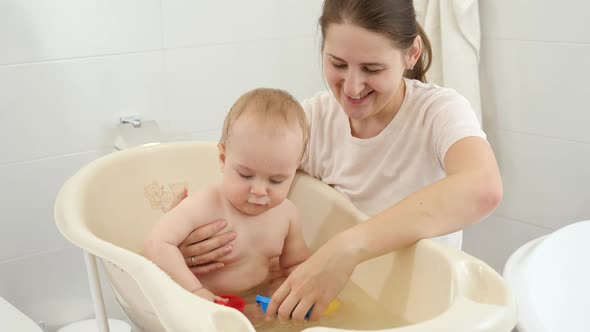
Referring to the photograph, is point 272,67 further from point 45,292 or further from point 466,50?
point 45,292

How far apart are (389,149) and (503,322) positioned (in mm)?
568

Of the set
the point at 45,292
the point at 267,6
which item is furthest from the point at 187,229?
the point at 267,6

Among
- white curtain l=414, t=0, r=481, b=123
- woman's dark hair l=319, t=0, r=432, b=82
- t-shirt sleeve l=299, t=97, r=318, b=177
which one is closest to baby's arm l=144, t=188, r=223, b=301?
t-shirt sleeve l=299, t=97, r=318, b=177

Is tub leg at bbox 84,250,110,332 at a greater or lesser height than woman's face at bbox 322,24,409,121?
lesser

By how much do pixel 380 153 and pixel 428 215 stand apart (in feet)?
1.07

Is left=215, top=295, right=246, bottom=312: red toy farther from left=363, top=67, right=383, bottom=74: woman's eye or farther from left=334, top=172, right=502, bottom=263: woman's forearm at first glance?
left=363, top=67, right=383, bottom=74: woman's eye

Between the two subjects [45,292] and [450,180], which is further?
[45,292]

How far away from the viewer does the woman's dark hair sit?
116 cm

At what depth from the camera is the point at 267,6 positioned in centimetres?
207

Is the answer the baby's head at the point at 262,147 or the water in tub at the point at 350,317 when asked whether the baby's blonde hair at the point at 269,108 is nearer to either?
the baby's head at the point at 262,147

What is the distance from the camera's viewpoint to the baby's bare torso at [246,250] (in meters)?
1.26

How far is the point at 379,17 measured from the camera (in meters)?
1.16

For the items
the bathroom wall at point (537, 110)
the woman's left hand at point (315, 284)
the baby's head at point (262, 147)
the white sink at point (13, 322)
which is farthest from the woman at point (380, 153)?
the bathroom wall at point (537, 110)

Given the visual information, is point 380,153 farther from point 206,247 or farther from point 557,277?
point 557,277
